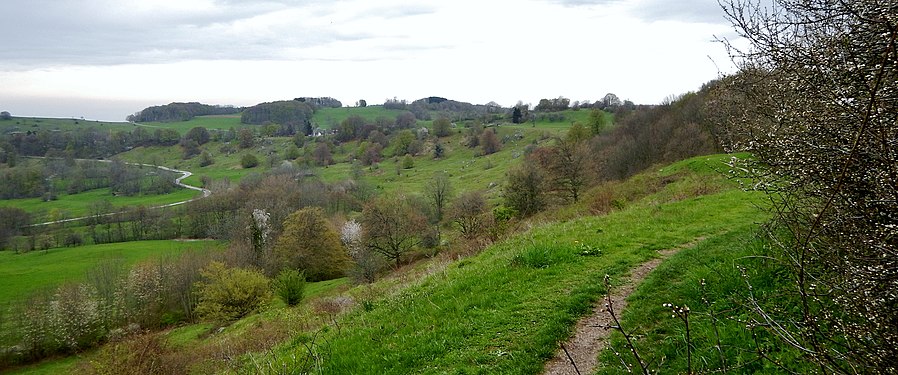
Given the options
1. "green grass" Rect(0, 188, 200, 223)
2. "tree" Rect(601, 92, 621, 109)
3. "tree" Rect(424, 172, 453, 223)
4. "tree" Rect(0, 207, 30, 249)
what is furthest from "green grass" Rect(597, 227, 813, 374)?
"tree" Rect(601, 92, 621, 109)

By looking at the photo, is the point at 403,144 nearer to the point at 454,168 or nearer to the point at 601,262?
the point at 454,168

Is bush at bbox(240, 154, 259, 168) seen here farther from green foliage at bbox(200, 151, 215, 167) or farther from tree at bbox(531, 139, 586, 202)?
tree at bbox(531, 139, 586, 202)

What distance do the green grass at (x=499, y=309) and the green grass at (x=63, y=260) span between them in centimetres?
7583

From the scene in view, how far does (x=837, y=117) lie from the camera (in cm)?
480

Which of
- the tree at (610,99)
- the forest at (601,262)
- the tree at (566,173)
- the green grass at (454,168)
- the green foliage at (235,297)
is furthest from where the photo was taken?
the tree at (610,99)

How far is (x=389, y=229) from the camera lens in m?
56.3

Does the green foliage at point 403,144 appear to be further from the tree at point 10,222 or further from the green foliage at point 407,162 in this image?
the tree at point 10,222

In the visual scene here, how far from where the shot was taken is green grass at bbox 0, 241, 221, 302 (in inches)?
2768

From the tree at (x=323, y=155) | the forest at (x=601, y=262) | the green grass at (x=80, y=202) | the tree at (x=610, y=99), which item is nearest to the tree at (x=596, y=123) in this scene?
the forest at (x=601, y=262)

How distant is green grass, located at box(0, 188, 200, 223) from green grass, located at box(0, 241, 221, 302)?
30183mm

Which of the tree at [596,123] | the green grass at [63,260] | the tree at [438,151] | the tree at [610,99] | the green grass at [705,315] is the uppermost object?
the tree at [610,99]

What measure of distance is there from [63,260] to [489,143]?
116481mm

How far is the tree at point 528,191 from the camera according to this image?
44.6 meters

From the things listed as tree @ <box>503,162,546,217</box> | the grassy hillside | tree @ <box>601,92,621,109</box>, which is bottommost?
tree @ <box>503,162,546,217</box>
